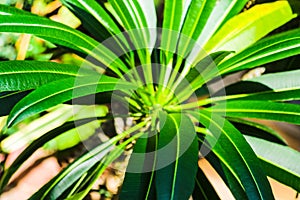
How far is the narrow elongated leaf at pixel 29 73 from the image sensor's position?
601 millimetres

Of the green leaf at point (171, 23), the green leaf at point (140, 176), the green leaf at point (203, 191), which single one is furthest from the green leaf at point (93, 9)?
the green leaf at point (203, 191)

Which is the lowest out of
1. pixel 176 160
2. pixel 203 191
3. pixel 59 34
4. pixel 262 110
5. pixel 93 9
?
pixel 203 191

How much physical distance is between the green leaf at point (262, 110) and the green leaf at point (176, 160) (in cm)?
16

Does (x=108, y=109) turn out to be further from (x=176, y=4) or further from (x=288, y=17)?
(x=288, y=17)

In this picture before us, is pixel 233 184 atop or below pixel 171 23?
below

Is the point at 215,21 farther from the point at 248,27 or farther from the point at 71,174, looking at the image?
the point at 71,174

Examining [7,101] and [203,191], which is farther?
[203,191]

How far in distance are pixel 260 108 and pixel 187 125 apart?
0.65 ft

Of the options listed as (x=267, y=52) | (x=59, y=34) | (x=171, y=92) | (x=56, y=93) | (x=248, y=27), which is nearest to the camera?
(x=56, y=93)

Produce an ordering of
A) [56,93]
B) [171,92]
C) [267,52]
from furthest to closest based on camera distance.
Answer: [171,92]
[267,52]
[56,93]

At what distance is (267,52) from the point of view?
0.85 meters

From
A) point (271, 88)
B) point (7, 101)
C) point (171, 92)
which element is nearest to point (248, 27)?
point (271, 88)

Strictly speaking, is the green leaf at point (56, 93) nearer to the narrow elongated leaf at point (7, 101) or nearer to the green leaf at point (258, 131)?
the narrow elongated leaf at point (7, 101)

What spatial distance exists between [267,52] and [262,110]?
15 centimetres
